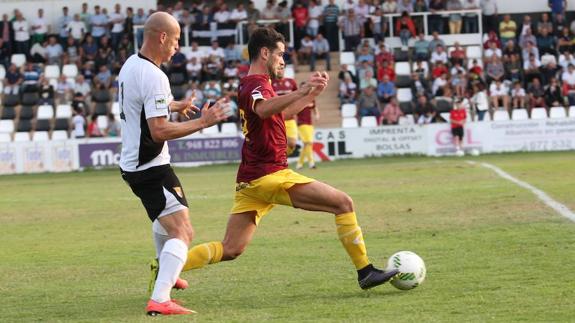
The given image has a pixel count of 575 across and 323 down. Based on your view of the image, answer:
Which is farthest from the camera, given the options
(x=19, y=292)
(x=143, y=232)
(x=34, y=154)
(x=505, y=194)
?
(x=34, y=154)

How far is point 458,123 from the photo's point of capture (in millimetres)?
33938

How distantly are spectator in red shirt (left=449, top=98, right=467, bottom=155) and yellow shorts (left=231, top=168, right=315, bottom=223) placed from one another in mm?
24640

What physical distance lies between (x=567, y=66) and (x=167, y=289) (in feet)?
108

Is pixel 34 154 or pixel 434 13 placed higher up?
pixel 434 13

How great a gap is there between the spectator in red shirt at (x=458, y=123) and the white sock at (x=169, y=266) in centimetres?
2566

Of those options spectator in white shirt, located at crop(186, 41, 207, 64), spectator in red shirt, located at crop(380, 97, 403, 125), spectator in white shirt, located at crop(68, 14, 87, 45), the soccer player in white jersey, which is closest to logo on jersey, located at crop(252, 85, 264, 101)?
→ the soccer player in white jersey

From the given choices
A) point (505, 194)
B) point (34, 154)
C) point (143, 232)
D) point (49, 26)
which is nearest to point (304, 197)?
point (143, 232)

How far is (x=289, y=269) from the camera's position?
11.1m

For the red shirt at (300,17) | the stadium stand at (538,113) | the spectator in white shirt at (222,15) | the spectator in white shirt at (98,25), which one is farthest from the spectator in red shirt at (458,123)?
the spectator in white shirt at (98,25)

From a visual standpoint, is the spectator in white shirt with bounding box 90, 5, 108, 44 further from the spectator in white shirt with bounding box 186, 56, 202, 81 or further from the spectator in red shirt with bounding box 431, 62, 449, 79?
the spectator in red shirt with bounding box 431, 62, 449, 79

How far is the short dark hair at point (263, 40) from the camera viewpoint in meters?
9.52

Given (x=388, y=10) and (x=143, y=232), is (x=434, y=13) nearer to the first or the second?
(x=388, y=10)

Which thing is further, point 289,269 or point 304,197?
point 289,269

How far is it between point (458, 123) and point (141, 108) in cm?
2604
